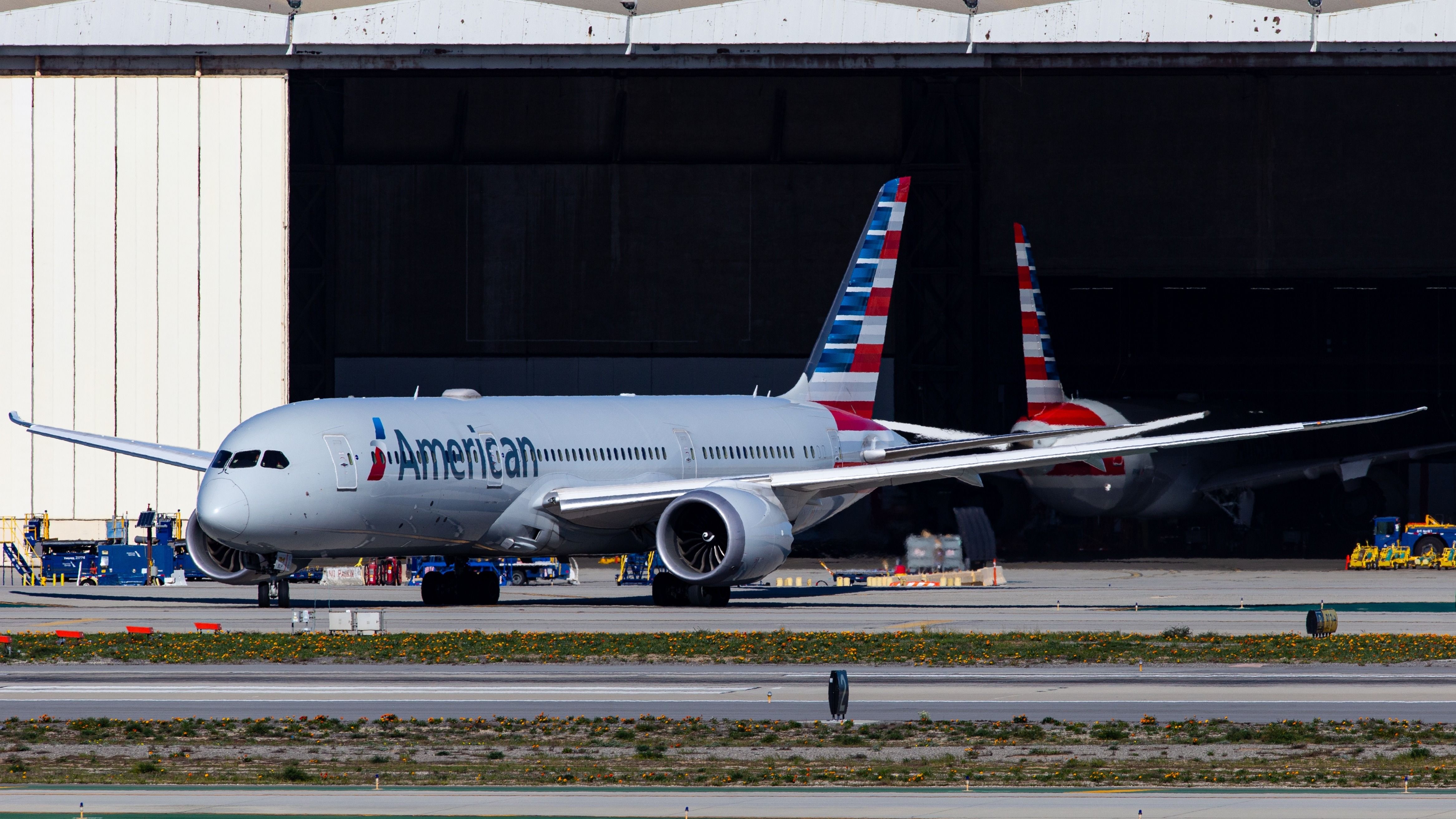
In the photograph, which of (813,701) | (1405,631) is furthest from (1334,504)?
(813,701)

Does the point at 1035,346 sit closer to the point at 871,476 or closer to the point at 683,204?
the point at 683,204

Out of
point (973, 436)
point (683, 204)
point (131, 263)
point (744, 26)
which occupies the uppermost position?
point (744, 26)

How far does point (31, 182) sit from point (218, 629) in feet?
88.5

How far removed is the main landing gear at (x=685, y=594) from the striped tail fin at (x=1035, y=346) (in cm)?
1756

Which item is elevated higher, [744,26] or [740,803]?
[744,26]

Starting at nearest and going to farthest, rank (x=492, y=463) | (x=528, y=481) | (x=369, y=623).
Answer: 1. (x=369, y=623)
2. (x=492, y=463)
3. (x=528, y=481)

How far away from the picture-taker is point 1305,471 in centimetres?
5769

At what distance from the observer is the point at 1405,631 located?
1112 inches

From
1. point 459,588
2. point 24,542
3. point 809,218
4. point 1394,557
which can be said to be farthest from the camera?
point 809,218

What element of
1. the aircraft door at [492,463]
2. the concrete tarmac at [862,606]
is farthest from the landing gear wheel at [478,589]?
the aircraft door at [492,463]

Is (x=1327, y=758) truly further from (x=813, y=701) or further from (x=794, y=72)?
(x=794, y=72)

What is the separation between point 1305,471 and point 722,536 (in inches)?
1157

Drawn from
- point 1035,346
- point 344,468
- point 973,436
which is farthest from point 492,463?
point 1035,346

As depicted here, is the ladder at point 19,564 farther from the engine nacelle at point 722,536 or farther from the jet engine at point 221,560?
the engine nacelle at point 722,536
